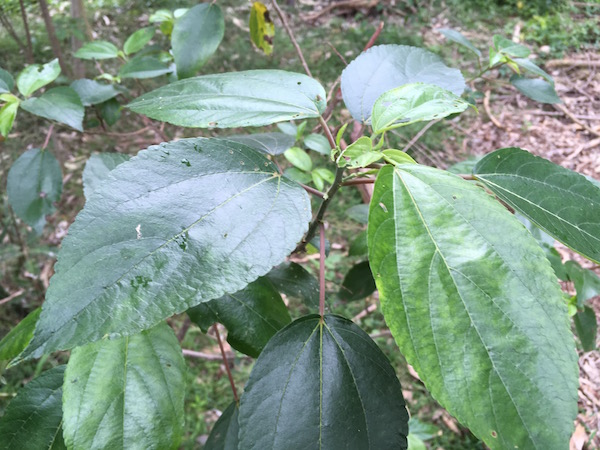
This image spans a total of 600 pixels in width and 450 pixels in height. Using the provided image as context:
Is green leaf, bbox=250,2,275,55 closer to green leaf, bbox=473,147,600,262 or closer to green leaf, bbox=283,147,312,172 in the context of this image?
green leaf, bbox=283,147,312,172

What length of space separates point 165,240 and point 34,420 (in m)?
0.44

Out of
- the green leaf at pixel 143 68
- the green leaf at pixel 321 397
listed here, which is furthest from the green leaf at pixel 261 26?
the green leaf at pixel 321 397

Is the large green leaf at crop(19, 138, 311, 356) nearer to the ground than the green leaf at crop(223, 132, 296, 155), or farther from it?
farther from it

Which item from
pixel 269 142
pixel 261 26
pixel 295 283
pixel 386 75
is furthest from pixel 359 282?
pixel 261 26

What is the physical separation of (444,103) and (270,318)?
42 centimetres

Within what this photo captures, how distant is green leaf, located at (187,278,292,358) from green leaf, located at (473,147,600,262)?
39 cm

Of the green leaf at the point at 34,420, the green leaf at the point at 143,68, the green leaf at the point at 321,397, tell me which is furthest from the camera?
the green leaf at the point at 143,68

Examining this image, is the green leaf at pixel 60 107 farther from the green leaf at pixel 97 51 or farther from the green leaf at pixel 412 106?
the green leaf at pixel 412 106

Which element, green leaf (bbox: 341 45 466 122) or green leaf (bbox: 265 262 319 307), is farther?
green leaf (bbox: 265 262 319 307)

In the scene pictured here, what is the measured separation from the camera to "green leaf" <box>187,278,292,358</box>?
72cm

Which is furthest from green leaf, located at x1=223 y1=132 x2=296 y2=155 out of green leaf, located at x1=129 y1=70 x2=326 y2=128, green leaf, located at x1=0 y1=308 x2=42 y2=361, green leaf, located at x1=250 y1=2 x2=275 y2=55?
green leaf, located at x1=250 y1=2 x2=275 y2=55

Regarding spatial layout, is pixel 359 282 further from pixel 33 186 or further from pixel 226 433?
pixel 33 186

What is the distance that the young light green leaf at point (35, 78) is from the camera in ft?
3.50

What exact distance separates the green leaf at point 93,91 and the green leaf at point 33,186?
0.22 m
